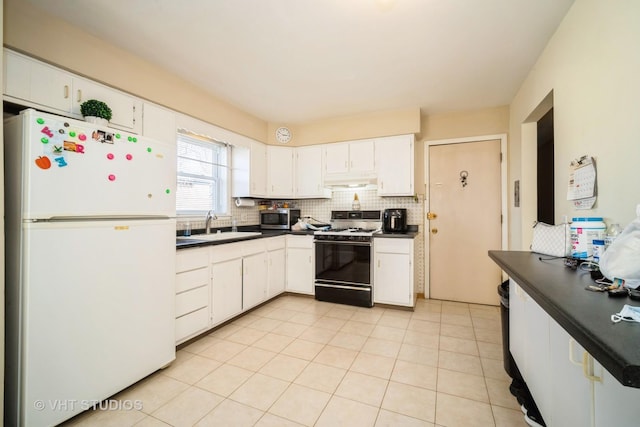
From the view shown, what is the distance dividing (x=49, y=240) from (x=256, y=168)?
2503 millimetres

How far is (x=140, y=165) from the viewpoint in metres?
1.84

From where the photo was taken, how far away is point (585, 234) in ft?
4.53

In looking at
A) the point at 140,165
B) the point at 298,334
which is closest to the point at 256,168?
the point at 140,165

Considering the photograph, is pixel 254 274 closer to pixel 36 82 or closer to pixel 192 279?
pixel 192 279

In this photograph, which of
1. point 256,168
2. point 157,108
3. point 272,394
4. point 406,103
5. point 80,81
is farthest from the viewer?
point 256,168

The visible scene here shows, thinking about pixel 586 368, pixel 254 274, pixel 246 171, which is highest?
pixel 246 171

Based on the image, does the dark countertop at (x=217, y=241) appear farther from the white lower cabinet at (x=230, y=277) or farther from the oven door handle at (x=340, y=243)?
the oven door handle at (x=340, y=243)

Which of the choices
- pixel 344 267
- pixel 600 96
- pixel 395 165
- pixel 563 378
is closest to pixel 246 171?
pixel 344 267

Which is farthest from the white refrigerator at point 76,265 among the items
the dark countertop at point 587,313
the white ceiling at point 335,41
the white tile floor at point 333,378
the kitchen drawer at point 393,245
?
the kitchen drawer at point 393,245

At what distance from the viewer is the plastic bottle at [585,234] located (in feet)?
4.36

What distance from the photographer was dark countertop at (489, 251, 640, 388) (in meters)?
0.52

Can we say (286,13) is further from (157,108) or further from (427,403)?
(427,403)

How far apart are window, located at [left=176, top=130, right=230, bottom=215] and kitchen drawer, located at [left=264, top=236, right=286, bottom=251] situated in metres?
0.73

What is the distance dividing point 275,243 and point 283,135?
1644mm
